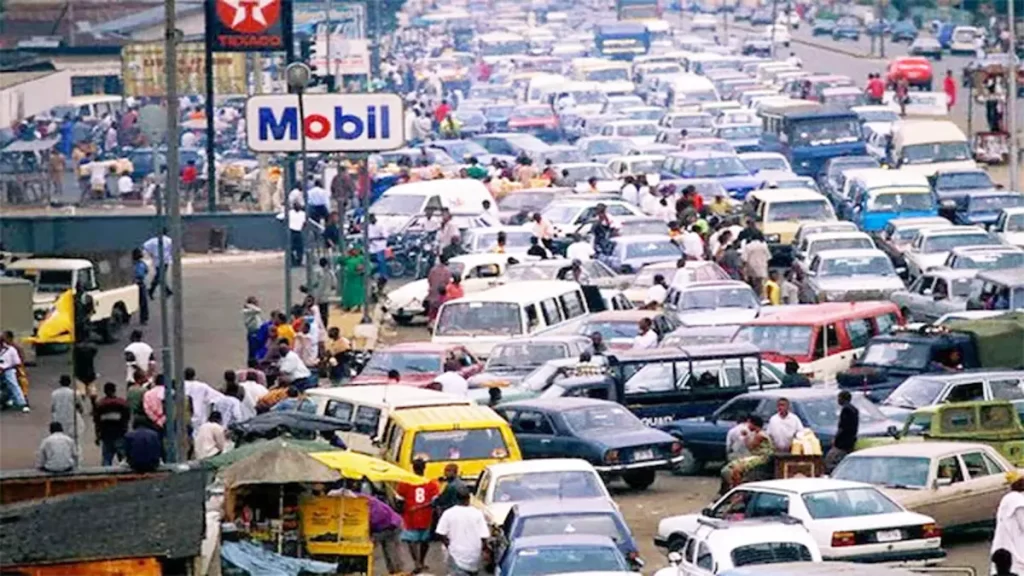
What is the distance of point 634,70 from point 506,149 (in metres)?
34.3

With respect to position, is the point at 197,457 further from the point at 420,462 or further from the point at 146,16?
the point at 146,16

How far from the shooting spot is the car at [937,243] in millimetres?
45531

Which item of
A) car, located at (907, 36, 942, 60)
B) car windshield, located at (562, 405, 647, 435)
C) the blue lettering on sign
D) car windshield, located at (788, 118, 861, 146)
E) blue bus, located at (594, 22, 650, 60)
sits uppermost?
the blue lettering on sign

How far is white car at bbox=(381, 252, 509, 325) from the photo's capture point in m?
46.4

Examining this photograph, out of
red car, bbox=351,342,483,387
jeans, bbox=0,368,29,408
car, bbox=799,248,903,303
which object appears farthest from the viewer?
car, bbox=799,248,903,303

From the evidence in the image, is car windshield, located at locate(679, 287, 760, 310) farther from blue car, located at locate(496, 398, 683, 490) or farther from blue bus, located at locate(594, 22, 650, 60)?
blue bus, located at locate(594, 22, 650, 60)

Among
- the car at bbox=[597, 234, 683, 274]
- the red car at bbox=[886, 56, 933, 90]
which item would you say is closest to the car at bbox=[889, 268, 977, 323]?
the car at bbox=[597, 234, 683, 274]

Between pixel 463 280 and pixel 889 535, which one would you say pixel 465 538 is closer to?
pixel 889 535

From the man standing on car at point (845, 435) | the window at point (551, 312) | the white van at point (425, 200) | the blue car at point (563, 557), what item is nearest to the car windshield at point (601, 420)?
the man standing on car at point (845, 435)

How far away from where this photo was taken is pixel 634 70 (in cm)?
11000

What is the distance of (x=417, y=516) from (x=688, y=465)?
17.0 feet

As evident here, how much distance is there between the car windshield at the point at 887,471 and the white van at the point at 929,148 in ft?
107

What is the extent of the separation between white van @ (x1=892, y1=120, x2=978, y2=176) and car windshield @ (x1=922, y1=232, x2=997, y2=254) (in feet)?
43.5

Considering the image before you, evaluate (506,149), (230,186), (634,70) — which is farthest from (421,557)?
(634,70)
